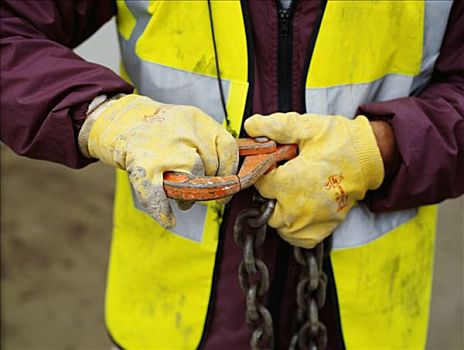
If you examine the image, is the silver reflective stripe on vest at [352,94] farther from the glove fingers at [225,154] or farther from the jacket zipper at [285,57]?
the glove fingers at [225,154]

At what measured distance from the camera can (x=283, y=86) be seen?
5.07 feet

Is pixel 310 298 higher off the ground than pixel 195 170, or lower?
lower

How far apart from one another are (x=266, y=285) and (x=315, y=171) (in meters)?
0.22

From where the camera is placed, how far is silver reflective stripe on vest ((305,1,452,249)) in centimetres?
Result: 156

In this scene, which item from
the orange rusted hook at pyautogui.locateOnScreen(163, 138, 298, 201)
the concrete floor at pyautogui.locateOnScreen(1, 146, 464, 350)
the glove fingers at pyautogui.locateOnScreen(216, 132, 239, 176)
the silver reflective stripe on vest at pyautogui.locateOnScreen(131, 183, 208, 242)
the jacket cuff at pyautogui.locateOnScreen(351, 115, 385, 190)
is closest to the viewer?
the orange rusted hook at pyautogui.locateOnScreen(163, 138, 298, 201)

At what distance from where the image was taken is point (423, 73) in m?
1.65

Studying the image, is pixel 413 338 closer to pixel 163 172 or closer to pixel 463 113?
pixel 463 113

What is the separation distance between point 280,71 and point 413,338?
649mm

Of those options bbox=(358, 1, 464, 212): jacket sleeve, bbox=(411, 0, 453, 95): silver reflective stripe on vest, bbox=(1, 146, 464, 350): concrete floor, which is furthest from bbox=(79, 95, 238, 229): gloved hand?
bbox=(1, 146, 464, 350): concrete floor

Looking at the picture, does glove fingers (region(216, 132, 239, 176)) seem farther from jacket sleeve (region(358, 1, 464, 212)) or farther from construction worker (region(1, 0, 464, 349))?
jacket sleeve (region(358, 1, 464, 212))

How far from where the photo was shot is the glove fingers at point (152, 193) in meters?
1.30

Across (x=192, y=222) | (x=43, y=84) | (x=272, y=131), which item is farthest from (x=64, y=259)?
(x=272, y=131)

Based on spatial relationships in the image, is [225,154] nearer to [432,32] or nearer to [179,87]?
[179,87]

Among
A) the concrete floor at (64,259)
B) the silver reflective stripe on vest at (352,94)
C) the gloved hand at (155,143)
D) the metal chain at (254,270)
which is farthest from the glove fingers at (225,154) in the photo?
the concrete floor at (64,259)
